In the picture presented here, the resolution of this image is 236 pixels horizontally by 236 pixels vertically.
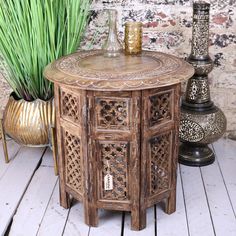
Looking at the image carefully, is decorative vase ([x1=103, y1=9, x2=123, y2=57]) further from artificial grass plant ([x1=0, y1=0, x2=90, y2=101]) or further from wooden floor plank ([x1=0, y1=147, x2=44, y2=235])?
wooden floor plank ([x1=0, y1=147, x2=44, y2=235])

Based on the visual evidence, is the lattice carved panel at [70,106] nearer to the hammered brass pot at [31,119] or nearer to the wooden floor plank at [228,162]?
the hammered brass pot at [31,119]

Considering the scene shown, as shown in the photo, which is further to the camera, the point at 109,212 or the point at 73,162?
the point at 109,212

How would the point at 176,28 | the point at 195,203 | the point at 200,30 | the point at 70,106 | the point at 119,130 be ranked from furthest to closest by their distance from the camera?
the point at 176,28
the point at 200,30
the point at 195,203
the point at 70,106
the point at 119,130

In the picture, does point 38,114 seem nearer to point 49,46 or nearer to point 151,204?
point 49,46

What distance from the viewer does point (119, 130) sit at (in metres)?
2.36

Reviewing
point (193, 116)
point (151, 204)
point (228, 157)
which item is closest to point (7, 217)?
point (151, 204)

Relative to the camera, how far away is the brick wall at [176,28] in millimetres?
3371

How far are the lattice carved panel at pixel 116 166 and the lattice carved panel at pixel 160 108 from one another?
0.21 m

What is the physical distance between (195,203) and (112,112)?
A: 2.79ft

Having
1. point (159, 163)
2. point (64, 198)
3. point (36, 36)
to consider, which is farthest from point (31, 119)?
point (159, 163)

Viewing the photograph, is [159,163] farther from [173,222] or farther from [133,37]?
[133,37]

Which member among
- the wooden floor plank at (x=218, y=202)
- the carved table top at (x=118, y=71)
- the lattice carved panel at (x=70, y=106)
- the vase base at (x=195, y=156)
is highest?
the carved table top at (x=118, y=71)

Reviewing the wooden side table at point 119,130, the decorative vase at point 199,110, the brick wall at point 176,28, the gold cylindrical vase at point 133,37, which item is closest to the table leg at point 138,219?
the wooden side table at point 119,130

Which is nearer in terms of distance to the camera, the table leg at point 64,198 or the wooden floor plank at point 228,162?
the table leg at point 64,198
